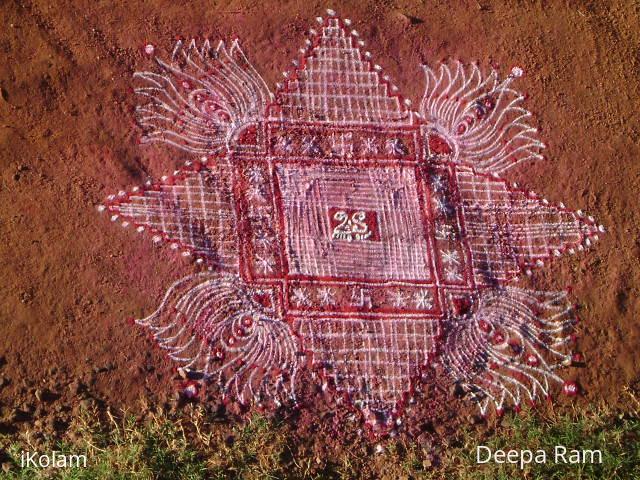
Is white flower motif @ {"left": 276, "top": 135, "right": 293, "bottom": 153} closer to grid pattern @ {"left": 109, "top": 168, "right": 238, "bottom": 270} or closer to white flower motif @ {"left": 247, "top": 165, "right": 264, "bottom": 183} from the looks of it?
white flower motif @ {"left": 247, "top": 165, "right": 264, "bottom": 183}

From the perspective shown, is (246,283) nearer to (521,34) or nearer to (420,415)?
(420,415)

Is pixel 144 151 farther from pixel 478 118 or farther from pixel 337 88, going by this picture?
pixel 478 118

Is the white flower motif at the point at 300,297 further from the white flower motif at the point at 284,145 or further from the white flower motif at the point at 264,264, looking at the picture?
the white flower motif at the point at 284,145

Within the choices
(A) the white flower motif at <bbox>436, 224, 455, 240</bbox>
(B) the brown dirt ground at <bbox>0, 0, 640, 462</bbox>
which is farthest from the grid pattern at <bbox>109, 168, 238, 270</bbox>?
(A) the white flower motif at <bbox>436, 224, 455, 240</bbox>

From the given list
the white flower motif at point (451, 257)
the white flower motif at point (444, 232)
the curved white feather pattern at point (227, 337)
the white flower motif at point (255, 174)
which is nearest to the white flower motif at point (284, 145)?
the white flower motif at point (255, 174)

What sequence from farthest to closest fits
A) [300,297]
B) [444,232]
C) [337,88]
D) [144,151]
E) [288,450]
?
1. [337,88]
2. [444,232]
3. [144,151]
4. [300,297]
5. [288,450]

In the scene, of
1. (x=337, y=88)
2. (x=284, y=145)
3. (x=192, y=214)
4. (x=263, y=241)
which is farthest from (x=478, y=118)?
(x=192, y=214)

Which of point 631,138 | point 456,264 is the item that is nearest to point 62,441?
point 456,264
